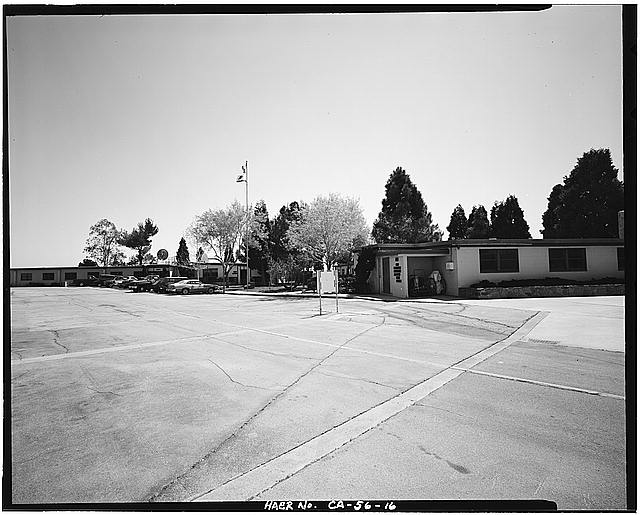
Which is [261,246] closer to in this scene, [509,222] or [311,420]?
[509,222]

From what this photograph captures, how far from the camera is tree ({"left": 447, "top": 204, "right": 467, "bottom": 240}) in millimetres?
40125

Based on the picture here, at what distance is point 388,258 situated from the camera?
1950 cm

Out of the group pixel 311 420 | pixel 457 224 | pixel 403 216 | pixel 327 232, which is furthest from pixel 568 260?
pixel 457 224

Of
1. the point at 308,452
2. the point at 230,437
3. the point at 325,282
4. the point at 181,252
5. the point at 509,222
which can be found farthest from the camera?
the point at 509,222

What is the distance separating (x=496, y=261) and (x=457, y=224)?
2339cm

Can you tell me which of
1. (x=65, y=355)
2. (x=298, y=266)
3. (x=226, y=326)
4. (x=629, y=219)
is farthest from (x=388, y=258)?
(x=629, y=219)

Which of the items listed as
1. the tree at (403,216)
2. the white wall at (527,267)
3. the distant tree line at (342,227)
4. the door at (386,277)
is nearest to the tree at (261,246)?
the distant tree line at (342,227)

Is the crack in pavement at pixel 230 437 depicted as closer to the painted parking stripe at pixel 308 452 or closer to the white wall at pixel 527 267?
the painted parking stripe at pixel 308 452

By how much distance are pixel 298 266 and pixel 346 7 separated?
897 inches

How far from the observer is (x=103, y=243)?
4723mm

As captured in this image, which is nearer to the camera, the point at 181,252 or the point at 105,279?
the point at 105,279

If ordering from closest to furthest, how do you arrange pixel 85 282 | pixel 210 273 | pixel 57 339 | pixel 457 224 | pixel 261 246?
pixel 85 282 < pixel 57 339 < pixel 210 273 < pixel 261 246 < pixel 457 224

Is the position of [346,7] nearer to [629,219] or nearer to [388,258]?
[629,219]

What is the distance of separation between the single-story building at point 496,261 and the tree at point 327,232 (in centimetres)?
470
